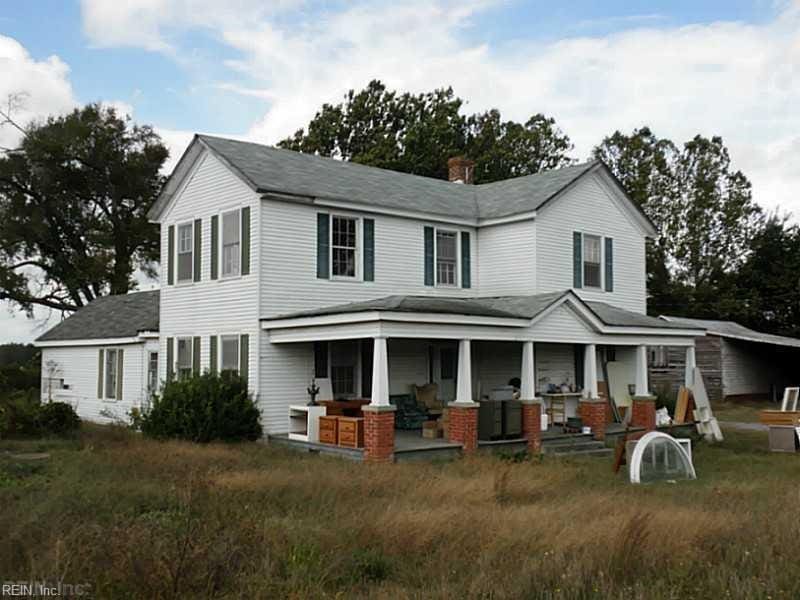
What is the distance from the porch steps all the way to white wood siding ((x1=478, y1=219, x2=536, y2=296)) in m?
4.31

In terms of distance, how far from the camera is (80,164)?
42281 mm

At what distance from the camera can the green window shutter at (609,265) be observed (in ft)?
78.5

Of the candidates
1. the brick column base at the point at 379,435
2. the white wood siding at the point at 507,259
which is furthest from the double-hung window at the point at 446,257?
the brick column base at the point at 379,435

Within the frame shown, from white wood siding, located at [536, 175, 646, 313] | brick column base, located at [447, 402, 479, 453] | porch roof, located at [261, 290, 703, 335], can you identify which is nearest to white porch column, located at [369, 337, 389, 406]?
porch roof, located at [261, 290, 703, 335]

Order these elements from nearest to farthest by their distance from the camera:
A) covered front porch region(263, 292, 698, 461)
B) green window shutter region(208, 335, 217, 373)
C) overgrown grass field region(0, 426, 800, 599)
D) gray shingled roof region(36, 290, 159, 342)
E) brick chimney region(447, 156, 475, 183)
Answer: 1. overgrown grass field region(0, 426, 800, 599)
2. covered front porch region(263, 292, 698, 461)
3. green window shutter region(208, 335, 217, 373)
4. gray shingled roof region(36, 290, 159, 342)
5. brick chimney region(447, 156, 475, 183)

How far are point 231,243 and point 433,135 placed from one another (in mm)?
26242

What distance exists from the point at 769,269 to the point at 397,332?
3427 centimetres

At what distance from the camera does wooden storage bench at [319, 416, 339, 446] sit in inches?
663

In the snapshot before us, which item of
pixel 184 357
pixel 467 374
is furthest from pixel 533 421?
pixel 184 357

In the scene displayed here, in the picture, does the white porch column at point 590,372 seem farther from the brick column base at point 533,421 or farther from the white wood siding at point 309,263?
the white wood siding at point 309,263

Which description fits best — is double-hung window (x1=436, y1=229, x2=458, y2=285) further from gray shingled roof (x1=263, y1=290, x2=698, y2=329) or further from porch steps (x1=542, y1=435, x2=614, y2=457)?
porch steps (x1=542, y1=435, x2=614, y2=457)

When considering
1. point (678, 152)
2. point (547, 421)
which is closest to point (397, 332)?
point (547, 421)

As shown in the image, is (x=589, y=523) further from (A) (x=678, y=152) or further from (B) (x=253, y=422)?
(A) (x=678, y=152)

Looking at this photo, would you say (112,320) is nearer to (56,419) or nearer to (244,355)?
(56,419)
